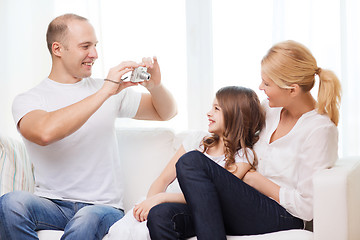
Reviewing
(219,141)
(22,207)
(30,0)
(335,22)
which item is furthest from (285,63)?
(30,0)

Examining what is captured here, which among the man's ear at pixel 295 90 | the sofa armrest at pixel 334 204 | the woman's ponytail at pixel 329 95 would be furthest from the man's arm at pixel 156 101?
the sofa armrest at pixel 334 204

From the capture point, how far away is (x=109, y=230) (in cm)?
204

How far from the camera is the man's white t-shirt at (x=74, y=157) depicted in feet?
7.43

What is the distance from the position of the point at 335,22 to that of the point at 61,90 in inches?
58.1

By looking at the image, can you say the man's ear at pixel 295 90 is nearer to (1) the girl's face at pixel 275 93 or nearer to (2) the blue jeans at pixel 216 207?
(1) the girl's face at pixel 275 93

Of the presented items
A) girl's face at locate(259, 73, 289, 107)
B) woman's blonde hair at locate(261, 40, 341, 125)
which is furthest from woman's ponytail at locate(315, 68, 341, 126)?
girl's face at locate(259, 73, 289, 107)

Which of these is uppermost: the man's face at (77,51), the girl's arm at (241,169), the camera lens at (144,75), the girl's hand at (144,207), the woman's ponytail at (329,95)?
the man's face at (77,51)

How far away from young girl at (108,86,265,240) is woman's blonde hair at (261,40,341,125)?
0.77 feet

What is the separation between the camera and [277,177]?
81.1 inches

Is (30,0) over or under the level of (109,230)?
over

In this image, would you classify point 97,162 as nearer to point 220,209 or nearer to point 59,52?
point 59,52

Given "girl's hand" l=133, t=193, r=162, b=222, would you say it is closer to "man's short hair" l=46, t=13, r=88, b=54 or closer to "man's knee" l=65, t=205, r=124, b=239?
"man's knee" l=65, t=205, r=124, b=239

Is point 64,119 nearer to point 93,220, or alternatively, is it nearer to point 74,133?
point 74,133

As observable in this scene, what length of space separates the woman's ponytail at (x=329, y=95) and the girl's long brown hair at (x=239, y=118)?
320mm
